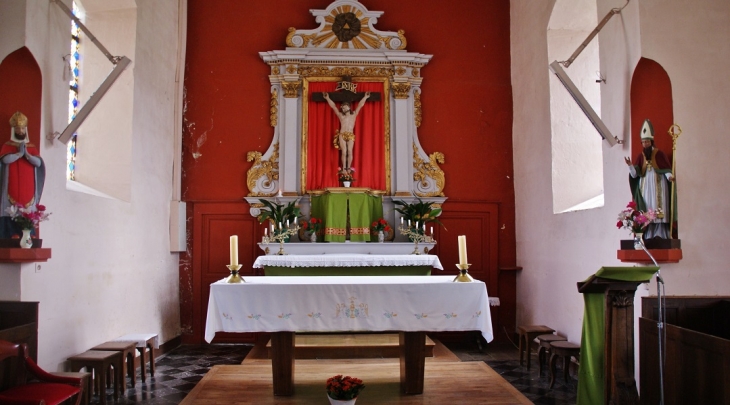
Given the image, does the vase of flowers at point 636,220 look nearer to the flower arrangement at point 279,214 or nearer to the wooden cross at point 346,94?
the flower arrangement at point 279,214

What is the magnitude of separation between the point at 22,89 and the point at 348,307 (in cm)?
334

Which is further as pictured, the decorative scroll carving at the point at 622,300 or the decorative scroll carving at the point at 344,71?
the decorative scroll carving at the point at 344,71

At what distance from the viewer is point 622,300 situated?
3.93 m

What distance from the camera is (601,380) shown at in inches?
171

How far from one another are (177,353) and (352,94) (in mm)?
4373

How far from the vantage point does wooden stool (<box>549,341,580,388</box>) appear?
19.9ft

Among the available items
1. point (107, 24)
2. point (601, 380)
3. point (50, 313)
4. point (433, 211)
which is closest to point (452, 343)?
point (433, 211)

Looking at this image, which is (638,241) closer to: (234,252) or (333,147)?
(234,252)

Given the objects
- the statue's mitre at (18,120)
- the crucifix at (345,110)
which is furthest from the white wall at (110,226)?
the crucifix at (345,110)

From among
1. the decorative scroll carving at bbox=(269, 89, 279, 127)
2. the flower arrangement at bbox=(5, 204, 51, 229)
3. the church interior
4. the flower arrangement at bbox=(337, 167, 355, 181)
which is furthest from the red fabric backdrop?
the flower arrangement at bbox=(5, 204, 51, 229)

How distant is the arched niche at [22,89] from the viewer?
195 inches

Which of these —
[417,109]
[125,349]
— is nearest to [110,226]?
[125,349]

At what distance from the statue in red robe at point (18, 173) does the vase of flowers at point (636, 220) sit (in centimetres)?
496

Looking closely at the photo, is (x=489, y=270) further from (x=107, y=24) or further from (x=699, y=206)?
(x=107, y=24)
